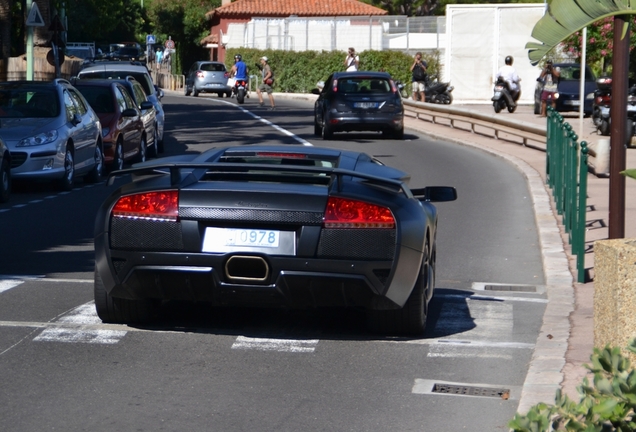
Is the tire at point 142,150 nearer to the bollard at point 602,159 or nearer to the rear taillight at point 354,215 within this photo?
the bollard at point 602,159

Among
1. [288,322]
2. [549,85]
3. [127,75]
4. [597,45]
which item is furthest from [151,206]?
[597,45]

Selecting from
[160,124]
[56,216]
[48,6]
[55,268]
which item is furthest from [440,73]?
[55,268]

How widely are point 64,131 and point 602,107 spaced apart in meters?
14.6

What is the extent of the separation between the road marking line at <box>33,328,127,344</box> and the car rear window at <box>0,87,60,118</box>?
1079 cm

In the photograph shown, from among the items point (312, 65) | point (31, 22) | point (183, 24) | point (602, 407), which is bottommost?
point (602, 407)

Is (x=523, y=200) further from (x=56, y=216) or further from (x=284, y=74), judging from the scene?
(x=284, y=74)

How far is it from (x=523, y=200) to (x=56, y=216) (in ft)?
21.6

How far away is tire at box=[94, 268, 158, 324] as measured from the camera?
7559mm

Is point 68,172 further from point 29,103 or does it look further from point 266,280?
point 266,280

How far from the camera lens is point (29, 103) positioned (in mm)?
18109

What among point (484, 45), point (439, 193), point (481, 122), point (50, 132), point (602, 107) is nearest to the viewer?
point (439, 193)

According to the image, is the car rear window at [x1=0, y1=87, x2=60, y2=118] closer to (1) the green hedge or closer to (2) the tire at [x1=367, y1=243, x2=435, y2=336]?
(2) the tire at [x1=367, y1=243, x2=435, y2=336]

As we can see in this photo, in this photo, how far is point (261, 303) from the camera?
23.0ft

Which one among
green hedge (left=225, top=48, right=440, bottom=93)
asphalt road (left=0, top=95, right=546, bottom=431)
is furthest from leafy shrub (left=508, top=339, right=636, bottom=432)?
green hedge (left=225, top=48, right=440, bottom=93)
